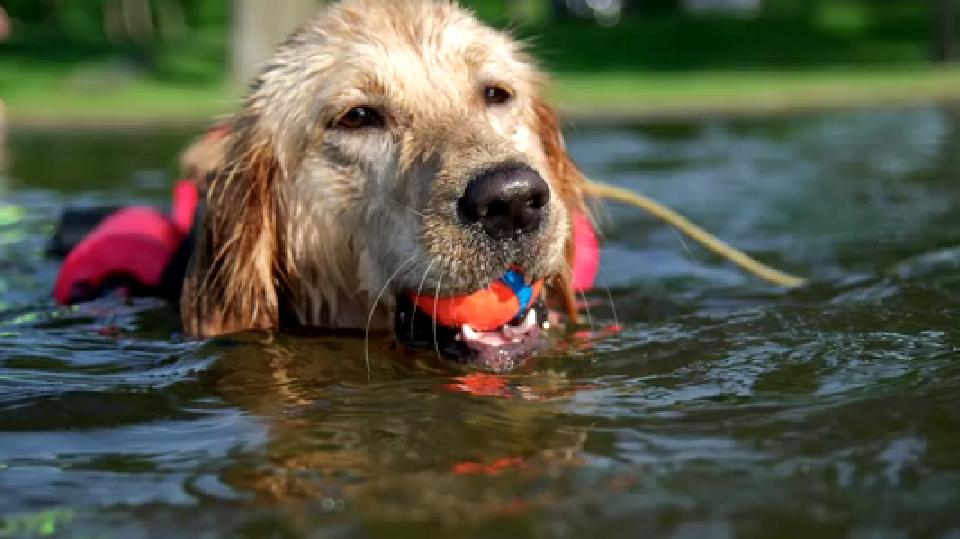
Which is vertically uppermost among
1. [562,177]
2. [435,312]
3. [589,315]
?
[562,177]

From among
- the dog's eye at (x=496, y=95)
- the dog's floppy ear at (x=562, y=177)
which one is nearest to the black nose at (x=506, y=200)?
the dog's eye at (x=496, y=95)

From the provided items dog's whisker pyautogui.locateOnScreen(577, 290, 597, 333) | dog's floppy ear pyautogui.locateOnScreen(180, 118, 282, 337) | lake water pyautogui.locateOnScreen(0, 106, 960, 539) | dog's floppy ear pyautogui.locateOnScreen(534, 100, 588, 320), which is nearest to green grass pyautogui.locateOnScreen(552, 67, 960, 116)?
dog's whisker pyautogui.locateOnScreen(577, 290, 597, 333)

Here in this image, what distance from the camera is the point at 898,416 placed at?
3.90m

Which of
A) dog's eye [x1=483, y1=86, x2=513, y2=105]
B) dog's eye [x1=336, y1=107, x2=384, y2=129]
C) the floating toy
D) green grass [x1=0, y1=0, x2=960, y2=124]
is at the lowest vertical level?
green grass [x1=0, y1=0, x2=960, y2=124]

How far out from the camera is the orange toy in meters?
4.75

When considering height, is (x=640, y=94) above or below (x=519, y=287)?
below

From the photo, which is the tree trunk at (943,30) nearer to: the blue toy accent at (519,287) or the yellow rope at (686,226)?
the yellow rope at (686,226)

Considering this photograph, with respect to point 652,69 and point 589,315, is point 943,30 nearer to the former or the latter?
point 652,69

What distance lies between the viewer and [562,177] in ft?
19.5

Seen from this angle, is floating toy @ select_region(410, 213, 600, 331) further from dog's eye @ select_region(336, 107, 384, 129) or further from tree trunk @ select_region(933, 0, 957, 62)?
tree trunk @ select_region(933, 0, 957, 62)

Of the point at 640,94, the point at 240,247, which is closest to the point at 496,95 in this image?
the point at 240,247

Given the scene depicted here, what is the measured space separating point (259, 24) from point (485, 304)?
17392 mm

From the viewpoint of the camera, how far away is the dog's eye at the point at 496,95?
5410 millimetres

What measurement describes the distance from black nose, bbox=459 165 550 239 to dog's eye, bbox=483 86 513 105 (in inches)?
40.0
